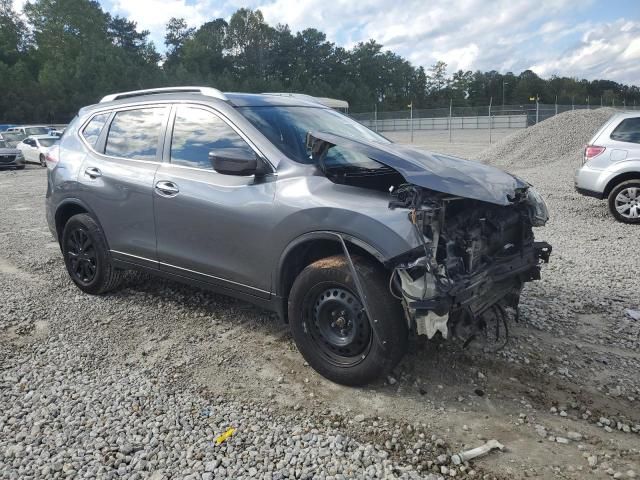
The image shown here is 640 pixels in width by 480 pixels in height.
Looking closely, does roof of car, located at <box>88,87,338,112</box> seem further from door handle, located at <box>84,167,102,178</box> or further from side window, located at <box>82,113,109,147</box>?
door handle, located at <box>84,167,102,178</box>

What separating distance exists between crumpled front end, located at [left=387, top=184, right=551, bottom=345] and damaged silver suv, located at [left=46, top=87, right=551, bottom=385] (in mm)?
10

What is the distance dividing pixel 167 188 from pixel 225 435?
6.64 feet

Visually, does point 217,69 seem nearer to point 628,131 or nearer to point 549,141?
→ point 549,141

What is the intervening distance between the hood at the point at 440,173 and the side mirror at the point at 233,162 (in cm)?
45

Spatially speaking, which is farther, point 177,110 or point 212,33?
point 212,33

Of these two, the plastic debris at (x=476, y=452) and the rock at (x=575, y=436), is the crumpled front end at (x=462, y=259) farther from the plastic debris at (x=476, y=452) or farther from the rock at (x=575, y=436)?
the rock at (x=575, y=436)

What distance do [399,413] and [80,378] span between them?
7.32 ft

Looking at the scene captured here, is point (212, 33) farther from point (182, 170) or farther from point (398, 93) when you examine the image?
point (182, 170)

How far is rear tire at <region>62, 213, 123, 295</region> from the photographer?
4.86 meters

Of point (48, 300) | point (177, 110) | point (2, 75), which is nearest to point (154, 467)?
point (177, 110)

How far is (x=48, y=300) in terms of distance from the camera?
5.15m

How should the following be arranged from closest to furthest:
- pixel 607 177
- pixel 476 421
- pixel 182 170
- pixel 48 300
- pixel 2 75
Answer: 1. pixel 476 421
2. pixel 182 170
3. pixel 48 300
4. pixel 607 177
5. pixel 2 75

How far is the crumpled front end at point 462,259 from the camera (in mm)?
2965

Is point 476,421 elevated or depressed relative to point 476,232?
depressed
